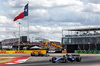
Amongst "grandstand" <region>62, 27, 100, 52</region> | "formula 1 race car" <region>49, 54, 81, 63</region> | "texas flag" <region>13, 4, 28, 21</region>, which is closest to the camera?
"formula 1 race car" <region>49, 54, 81, 63</region>

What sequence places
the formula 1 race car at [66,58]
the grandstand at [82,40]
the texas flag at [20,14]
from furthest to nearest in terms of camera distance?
the grandstand at [82,40], the texas flag at [20,14], the formula 1 race car at [66,58]

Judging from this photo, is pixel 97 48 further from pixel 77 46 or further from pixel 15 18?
pixel 15 18

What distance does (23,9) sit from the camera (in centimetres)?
5244

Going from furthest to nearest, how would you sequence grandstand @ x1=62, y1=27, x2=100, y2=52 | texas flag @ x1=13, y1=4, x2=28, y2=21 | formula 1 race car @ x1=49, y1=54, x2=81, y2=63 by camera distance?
grandstand @ x1=62, y1=27, x2=100, y2=52, texas flag @ x1=13, y1=4, x2=28, y2=21, formula 1 race car @ x1=49, y1=54, x2=81, y2=63

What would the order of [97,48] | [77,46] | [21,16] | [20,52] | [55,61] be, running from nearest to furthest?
[55,61]
[21,16]
[20,52]
[97,48]
[77,46]

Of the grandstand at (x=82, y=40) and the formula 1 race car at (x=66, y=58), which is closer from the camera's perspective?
the formula 1 race car at (x=66, y=58)

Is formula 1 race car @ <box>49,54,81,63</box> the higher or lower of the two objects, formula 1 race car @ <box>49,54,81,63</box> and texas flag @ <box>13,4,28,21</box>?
the lower

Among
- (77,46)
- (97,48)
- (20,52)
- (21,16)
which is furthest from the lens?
(77,46)

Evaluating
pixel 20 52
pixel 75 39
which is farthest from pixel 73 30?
pixel 20 52

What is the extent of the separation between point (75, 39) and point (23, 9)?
44.9 m

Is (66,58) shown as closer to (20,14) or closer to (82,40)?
(20,14)

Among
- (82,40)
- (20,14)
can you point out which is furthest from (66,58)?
(82,40)

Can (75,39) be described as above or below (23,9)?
below

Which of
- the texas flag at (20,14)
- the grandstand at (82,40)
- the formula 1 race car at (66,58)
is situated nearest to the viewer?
the formula 1 race car at (66,58)
